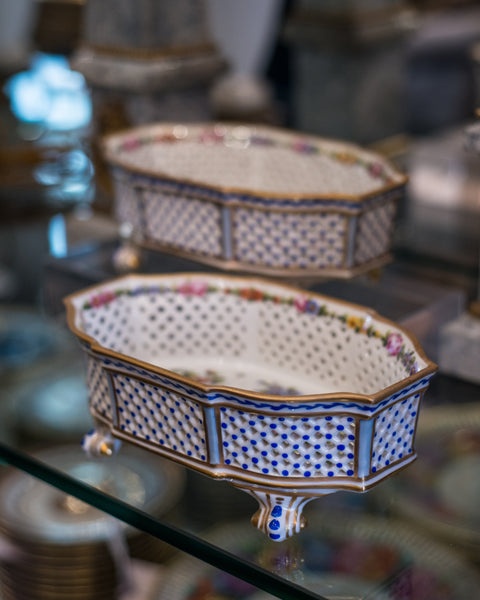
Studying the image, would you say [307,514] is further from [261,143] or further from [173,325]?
[261,143]

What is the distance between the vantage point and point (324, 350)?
32.4 inches

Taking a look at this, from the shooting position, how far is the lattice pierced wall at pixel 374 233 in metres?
0.91

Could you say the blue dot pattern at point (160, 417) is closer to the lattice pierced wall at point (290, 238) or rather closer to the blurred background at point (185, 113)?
the lattice pierced wall at point (290, 238)

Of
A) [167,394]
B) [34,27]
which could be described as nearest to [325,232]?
[167,394]

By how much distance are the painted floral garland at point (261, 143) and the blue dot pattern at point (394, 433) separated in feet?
1.24

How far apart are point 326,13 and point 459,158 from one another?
293 millimetres

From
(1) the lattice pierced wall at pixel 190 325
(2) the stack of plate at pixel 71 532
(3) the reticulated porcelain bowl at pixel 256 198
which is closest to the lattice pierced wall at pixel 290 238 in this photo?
(3) the reticulated porcelain bowl at pixel 256 198

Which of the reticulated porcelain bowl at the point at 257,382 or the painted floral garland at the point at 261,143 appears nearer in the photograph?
the reticulated porcelain bowl at the point at 257,382

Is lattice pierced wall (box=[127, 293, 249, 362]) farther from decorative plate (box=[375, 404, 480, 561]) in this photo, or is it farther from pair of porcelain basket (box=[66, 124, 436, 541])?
decorative plate (box=[375, 404, 480, 561])

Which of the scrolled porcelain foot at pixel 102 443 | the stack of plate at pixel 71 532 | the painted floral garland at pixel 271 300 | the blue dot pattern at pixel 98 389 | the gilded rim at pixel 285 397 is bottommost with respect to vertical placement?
the stack of plate at pixel 71 532

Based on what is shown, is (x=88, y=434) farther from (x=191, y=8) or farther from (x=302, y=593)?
(x=191, y=8)

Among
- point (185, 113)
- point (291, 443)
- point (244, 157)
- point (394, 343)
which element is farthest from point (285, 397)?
point (185, 113)

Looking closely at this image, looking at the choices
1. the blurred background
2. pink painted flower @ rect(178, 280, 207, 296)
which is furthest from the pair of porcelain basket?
the blurred background

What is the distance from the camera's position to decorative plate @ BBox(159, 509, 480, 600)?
0.68 meters
